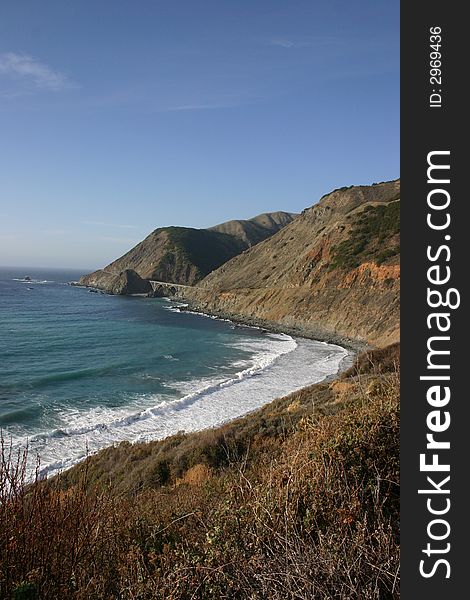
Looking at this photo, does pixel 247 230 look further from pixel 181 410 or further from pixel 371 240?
pixel 181 410

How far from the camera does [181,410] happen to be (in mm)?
22062

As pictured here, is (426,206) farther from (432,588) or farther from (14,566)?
(14,566)

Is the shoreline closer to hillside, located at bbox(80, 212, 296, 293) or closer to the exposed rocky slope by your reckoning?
the exposed rocky slope

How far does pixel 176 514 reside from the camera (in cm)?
563

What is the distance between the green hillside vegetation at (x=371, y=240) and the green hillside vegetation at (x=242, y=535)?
47.6 m

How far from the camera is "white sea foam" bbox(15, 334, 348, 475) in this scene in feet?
56.8

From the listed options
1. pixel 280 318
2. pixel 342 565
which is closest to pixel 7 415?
pixel 342 565

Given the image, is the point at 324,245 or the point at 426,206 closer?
the point at 426,206

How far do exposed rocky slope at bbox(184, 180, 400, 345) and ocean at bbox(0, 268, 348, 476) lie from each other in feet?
18.4

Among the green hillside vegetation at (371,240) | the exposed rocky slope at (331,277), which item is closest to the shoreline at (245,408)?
the exposed rocky slope at (331,277)

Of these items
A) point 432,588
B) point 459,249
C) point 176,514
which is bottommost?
point 176,514

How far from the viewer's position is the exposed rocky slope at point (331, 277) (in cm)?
4747

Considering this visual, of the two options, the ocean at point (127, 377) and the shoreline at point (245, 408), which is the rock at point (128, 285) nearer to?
the ocean at point (127, 377)

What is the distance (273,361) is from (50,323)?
2986 centimetres
